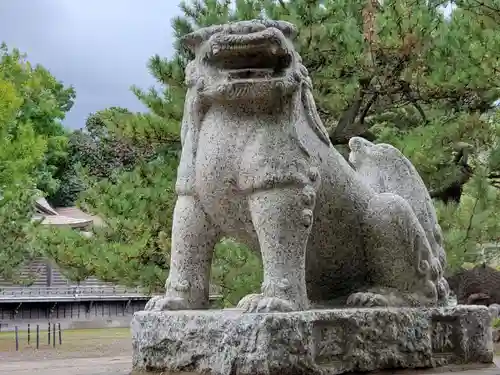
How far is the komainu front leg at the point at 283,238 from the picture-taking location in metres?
2.87

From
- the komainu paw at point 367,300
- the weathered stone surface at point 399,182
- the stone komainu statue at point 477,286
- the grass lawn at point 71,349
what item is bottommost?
the grass lawn at point 71,349

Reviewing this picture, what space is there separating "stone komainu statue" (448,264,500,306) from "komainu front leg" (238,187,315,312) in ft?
25.8

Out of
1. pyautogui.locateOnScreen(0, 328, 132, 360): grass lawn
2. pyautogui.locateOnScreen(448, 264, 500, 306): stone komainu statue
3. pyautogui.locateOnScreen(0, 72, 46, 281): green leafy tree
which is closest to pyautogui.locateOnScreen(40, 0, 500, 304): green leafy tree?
pyautogui.locateOnScreen(0, 328, 132, 360): grass lawn

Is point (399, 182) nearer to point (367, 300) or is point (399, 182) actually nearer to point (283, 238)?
point (367, 300)

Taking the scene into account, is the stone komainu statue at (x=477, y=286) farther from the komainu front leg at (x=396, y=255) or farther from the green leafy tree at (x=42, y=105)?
the green leafy tree at (x=42, y=105)

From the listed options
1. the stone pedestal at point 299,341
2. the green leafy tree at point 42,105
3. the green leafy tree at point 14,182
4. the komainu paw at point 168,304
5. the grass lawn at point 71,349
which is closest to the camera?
the stone pedestal at point 299,341

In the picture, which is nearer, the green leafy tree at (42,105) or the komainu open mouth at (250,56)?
the komainu open mouth at (250,56)

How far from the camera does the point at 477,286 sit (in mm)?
10852

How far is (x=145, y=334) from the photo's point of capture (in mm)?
2986

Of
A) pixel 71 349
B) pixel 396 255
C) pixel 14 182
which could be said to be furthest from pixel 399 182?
pixel 14 182

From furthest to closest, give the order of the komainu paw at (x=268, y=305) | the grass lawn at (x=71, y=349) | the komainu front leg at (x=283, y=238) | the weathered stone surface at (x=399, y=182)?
1. the grass lawn at (x=71, y=349)
2. the weathered stone surface at (x=399, y=182)
3. the komainu front leg at (x=283, y=238)
4. the komainu paw at (x=268, y=305)

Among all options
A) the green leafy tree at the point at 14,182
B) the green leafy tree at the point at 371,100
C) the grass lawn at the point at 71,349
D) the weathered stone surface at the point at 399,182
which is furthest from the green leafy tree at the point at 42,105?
the weathered stone surface at the point at 399,182

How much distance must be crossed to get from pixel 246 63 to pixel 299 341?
112 centimetres

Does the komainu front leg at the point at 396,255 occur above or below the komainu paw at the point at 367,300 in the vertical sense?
above
